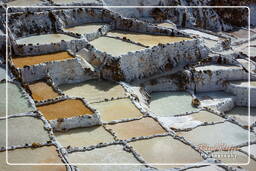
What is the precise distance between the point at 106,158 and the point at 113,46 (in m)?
9.10

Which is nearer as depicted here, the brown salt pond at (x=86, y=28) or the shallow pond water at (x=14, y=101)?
the shallow pond water at (x=14, y=101)

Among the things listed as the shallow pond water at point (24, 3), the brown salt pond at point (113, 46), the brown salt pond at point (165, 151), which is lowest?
the brown salt pond at point (165, 151)

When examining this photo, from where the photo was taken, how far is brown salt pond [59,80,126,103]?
72.8 feet

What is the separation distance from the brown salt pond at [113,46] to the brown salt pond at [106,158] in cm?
739

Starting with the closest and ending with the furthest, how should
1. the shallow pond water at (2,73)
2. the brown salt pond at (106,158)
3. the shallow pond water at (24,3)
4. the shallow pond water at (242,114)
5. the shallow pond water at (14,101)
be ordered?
the brown salt pond at (106,158), the shallow pond water at (14,101), the shallow pond water at (2,73), the shallow pond water at (242,114), the shallow pond water at (24,3)

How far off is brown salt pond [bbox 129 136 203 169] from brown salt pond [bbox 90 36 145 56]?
22.3 ft

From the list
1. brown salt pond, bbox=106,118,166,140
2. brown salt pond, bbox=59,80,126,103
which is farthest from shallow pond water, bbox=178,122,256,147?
brown salt pond, bbox=59,80,126,103

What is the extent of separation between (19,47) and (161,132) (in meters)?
9.00

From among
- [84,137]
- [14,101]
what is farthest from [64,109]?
[14,101]

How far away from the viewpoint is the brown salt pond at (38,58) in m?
22.8

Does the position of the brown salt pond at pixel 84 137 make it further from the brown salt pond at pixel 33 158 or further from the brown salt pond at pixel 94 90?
the brown salt pond at pixel 94 90

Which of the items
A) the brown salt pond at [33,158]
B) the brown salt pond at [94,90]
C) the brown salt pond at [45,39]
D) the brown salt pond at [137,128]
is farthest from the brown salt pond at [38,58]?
the brown salt pond at [33,158]

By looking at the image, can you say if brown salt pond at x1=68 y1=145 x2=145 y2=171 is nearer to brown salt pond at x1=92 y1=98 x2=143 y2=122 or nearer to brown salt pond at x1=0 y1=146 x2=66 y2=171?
brown salt pond at x1=0 y1=146 x2=66 y2=171

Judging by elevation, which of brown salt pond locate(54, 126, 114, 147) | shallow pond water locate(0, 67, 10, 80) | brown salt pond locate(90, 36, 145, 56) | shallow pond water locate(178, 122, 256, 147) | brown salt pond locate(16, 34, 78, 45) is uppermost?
brown salt pond locate(16, 34, 78, 45)
